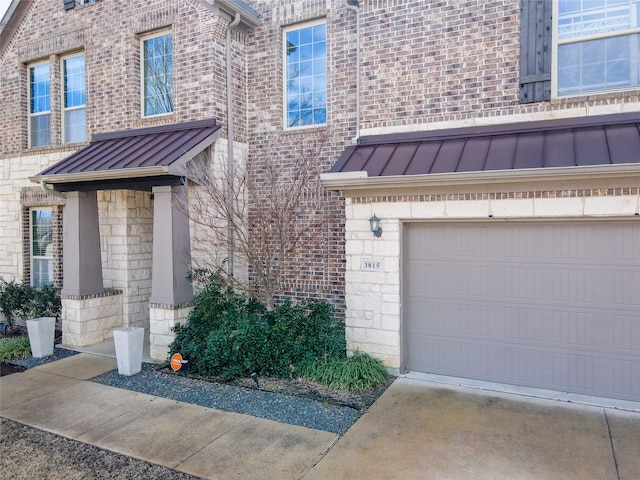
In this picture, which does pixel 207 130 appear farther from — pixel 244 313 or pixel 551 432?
pixel 551 432

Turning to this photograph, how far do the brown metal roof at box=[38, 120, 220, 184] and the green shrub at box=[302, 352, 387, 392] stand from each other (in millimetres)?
3760

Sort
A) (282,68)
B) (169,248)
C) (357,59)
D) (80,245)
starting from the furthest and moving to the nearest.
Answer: (282,68) < (80,245) < (357,59) < (169,248)

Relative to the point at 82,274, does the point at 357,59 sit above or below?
above

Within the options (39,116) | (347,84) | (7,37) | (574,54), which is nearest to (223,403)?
(347,84)

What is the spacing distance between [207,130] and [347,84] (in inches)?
105

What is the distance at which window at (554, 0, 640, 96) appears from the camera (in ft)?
19.8

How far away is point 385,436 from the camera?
16.2ft

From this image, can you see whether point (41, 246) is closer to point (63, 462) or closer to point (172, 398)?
point (172, 398)

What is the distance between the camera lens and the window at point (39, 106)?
10.7 metres

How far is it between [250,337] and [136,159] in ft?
11.8

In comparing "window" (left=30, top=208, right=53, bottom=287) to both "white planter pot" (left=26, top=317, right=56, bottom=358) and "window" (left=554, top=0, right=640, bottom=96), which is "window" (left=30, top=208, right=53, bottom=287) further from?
"window" (left=554, top=0, right=640, bottom=96)

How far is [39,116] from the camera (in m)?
10.8

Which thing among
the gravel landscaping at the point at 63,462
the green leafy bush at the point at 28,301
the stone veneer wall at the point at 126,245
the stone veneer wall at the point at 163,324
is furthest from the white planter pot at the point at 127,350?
the green leafy bush at the point at 28,301

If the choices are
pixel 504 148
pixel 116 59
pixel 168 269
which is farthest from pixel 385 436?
pixel 116 59
